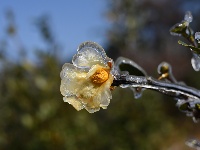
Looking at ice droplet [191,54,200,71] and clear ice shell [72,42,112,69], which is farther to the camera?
ice droplet [191,54,200,71]

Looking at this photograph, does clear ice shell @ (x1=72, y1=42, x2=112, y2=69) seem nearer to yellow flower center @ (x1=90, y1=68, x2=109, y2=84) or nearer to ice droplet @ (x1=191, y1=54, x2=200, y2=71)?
yellow flower center @ (x1=90, y1=68, x2=109, y2=84)

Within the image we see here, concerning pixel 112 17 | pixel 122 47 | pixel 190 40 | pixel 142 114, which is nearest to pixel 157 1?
pixel 112 17

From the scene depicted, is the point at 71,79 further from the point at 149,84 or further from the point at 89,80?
the point at 149,84

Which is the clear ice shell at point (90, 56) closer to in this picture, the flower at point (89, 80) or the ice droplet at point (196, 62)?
the flower at point (89, 80)

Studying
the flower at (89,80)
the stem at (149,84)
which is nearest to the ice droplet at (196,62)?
the stem at (149,84)

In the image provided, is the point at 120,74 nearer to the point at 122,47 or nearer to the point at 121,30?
the point at 122,47

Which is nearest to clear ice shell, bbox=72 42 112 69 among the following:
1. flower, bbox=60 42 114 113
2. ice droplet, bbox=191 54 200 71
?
flower, bbox=60 42 114 113

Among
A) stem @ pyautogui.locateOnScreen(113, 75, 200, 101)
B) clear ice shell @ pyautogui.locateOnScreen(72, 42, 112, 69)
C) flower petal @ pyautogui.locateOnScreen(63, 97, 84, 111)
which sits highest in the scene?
clear ice shell @ pyautogui.locateOnScreen(72, 42, 112, 69)
